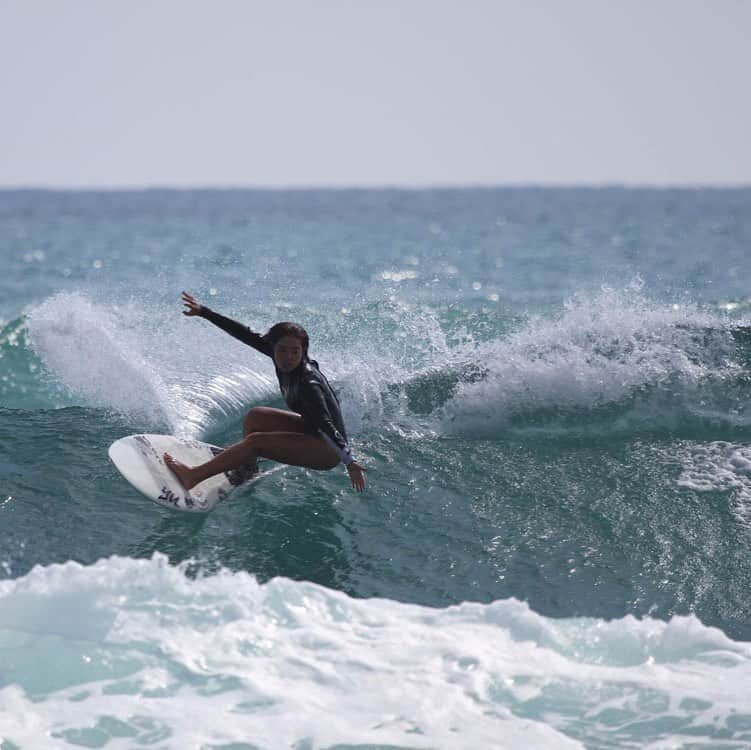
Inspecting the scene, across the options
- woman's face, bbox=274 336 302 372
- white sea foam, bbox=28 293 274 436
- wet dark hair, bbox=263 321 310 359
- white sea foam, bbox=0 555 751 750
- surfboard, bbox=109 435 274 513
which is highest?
wet dark hair, bbox=263 321 310 359

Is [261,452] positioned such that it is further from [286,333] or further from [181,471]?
[286,333]

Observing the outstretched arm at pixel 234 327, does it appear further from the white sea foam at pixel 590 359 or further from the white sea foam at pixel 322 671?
the white sea foam at pixel 590 359

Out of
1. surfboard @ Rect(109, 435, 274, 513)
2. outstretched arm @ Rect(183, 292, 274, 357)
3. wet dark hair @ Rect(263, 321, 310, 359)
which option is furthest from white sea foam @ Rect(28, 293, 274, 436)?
wet dark hair @ Rect(263, 321, 310, 359)

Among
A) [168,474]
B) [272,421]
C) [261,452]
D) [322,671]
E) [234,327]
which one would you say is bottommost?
[322,671]

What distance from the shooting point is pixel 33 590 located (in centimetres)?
521

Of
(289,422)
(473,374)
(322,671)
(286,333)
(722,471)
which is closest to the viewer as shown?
(322,671)

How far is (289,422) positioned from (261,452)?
0.95ft

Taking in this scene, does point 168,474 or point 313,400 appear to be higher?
point 313,400

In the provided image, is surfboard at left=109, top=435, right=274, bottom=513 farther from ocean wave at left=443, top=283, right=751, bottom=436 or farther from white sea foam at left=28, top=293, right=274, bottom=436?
ocean wave at left=443, top=283, right=751, bottom=436

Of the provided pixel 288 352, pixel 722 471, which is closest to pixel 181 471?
pixel 288 352

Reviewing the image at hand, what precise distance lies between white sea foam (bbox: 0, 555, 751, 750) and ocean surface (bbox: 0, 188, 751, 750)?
0.01 metres

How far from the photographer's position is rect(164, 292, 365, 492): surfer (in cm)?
645

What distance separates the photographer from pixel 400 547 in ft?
21.4

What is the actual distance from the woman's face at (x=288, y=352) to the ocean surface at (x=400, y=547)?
1.08 metres
